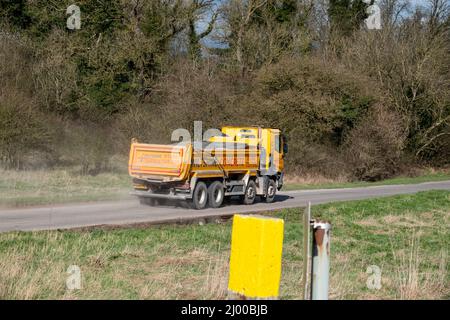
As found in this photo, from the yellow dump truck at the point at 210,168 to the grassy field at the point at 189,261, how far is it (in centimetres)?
384

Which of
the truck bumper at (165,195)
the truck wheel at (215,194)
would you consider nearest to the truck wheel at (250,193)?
the truck wheel at (215,194)

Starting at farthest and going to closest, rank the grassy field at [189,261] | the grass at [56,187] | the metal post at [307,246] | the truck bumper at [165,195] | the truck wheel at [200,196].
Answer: the grass at [56,187], the truck wheel at [200,196], the truck bumper at [165,195], the grassy field at [189,261], the metal post at [307,246]

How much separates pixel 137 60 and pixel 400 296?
38.3 m

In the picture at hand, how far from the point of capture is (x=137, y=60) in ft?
148

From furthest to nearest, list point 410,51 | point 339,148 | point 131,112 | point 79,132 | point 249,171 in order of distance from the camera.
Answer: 1. point 410,51
2. point 339,148
3. point 131,112
4. point 79,132
5. point 249,171

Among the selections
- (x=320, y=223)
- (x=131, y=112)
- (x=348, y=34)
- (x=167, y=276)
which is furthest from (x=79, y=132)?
(x=348, y=34)

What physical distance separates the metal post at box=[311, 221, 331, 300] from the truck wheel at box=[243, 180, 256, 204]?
18225mm

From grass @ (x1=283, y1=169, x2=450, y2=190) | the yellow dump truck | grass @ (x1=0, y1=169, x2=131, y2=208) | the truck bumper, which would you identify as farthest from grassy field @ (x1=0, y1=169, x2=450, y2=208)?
the yellow dump truck

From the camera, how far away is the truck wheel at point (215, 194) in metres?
22.0

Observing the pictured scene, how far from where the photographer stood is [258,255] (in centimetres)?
548

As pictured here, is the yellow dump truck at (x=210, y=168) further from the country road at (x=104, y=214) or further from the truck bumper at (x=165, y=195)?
the country road at (x=104, y=214)

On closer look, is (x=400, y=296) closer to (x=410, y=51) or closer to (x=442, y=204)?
(x=442, y=204)

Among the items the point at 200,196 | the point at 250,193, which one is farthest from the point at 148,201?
the point at 250,193

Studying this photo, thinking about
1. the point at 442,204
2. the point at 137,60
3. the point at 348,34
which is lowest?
the point at 442,204
